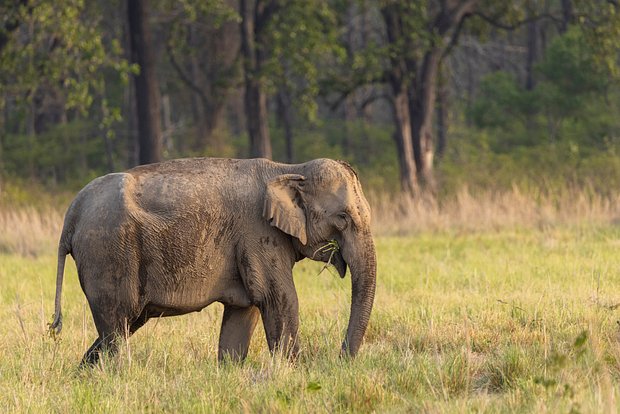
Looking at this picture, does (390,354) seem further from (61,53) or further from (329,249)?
(61,53)

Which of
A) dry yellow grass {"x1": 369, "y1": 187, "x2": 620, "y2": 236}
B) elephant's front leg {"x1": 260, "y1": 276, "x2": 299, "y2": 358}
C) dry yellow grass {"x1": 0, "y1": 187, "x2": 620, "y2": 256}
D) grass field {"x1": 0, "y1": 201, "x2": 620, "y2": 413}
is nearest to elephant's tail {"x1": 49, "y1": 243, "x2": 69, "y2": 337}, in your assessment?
grass field {"x1": 0, "y1": 201, "x2": 620, "y2": 413}

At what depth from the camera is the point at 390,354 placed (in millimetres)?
7605

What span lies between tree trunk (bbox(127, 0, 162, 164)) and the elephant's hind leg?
13.8m

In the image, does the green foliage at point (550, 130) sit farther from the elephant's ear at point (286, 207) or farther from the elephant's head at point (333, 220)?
the elephant's ear at point (286, 207)

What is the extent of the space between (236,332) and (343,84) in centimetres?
1653

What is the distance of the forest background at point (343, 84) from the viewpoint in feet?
70.7

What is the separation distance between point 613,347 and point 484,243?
8142 mm

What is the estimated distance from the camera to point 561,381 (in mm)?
6363

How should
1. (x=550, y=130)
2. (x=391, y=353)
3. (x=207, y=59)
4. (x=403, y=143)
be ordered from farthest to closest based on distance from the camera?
(x=207, y=59)
(x=550, y=130)
(x=403, y=143)
(x=391, y=353)

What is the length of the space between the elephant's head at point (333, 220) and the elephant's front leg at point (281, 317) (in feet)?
1.10

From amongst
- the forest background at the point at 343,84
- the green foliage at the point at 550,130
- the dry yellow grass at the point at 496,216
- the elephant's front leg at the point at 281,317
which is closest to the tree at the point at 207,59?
the forest background at the point at 343,84

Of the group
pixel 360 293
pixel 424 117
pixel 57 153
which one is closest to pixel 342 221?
pixel 360 293

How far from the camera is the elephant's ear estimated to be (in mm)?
7473

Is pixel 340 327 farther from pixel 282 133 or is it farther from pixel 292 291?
pixel 282 133
